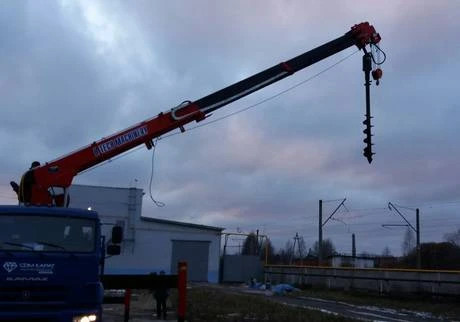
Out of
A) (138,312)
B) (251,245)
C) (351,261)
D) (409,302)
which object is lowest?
(138,312)

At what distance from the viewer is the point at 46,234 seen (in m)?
10.9

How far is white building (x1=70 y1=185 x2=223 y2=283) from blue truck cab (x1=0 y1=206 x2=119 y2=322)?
39953 millimetres

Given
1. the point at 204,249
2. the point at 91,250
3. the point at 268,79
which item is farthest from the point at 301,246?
the point at 91,250

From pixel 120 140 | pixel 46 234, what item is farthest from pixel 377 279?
pixel 46 234

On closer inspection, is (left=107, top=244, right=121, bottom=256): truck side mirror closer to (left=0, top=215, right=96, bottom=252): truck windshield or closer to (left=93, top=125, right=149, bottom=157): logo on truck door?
(left=0, top=215, right=96, bottom=252): truck windshield

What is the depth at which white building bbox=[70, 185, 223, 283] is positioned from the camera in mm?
51438

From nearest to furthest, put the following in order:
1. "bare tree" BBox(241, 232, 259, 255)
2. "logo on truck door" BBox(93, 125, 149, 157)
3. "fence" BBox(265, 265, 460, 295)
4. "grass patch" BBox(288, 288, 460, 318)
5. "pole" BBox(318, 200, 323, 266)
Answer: "logo on truck door" BBox(93, 125, 149, 157), "grass patch" BBox(288, 288, 460, 318), "fence" BBox(265, 265, 460, 295), "pole" BBox(318, 200, 323, 266), "bare tree" BBox(241, 232, 259, 255)

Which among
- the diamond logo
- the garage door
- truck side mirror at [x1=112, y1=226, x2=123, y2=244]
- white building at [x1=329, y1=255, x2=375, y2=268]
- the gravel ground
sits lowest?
the gravel ground

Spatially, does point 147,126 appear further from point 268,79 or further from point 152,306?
point 152,306

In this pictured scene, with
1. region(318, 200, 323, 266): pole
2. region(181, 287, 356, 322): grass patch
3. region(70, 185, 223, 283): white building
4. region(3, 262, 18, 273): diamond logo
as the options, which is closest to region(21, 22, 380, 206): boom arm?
region(3, 262, 18, 273): diamond logo

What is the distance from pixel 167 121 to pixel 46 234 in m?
7.62

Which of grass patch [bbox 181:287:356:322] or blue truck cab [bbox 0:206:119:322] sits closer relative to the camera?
blue truck cab [bbox 0:206:119:322]

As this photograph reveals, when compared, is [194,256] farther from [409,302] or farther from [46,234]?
[46,234]

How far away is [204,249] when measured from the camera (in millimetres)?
54281
